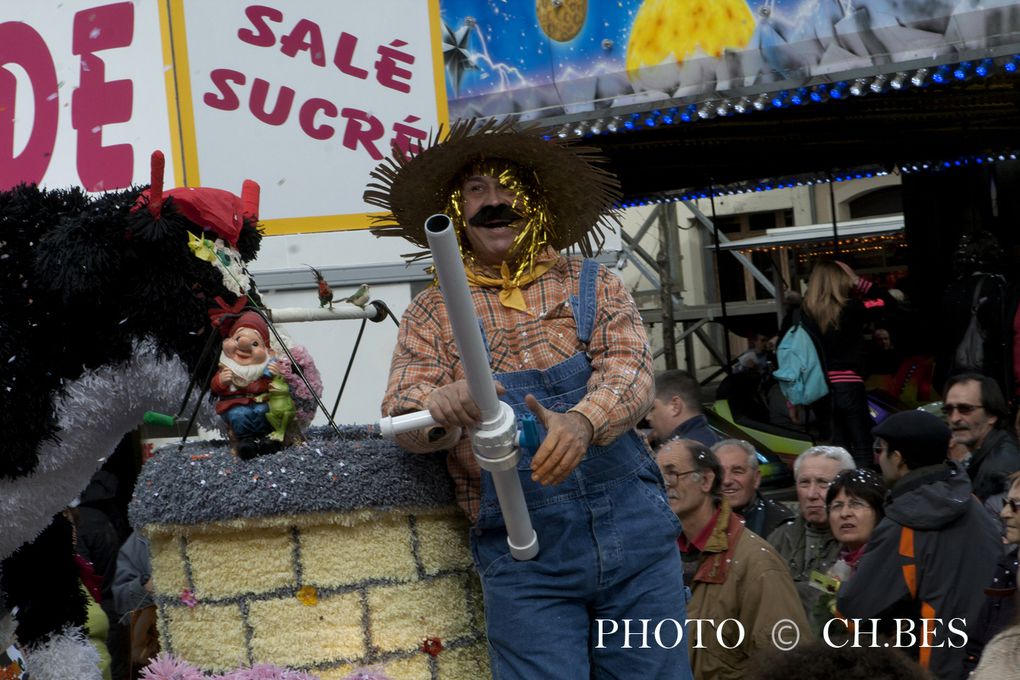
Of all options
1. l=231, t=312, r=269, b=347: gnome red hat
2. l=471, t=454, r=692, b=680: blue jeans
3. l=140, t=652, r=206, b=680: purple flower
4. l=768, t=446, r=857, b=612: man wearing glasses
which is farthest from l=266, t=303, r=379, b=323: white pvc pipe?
l=768, t=446, r=857, b=612: man wearing glasses

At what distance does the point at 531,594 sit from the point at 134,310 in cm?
106

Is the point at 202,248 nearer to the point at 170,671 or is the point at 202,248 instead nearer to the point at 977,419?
the point at 170,671

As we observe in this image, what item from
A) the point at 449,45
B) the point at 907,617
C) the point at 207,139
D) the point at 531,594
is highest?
the point at 449,45

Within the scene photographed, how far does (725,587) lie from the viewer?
353 cm

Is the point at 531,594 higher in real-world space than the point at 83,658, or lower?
higher

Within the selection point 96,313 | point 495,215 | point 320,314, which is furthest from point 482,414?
point 96,313

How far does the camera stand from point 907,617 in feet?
11.1

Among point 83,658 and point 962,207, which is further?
point 962,207

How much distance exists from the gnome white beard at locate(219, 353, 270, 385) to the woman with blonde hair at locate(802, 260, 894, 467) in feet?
15.2

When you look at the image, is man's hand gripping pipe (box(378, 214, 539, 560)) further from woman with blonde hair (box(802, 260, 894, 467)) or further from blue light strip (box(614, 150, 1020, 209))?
blue light strip (box(614, 150, 1020, 209))

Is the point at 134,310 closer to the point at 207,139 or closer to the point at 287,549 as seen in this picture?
the point at 287,549

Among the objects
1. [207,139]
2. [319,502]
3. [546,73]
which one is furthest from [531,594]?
[546,73]

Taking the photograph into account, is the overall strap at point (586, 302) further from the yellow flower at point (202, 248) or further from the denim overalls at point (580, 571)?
the yellow flower at point (202, 248)

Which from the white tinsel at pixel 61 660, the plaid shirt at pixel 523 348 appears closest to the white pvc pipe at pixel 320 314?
the plaid shirt at pixel 523 348
